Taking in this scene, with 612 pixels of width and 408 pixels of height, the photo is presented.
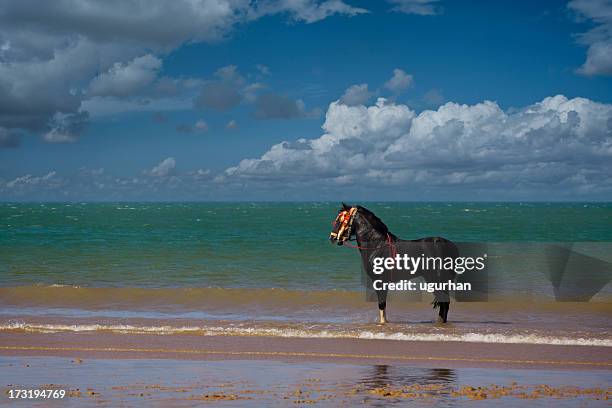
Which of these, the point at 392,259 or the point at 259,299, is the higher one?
the point at 392,259

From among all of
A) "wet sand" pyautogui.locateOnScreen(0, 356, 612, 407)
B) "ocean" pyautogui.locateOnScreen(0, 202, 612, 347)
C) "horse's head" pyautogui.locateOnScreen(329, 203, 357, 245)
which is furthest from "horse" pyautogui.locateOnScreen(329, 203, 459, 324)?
"wet sand" pyautogui.locateOnScreen(0, 356, 612, 407)

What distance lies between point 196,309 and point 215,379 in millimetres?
11360

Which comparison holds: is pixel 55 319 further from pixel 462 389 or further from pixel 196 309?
pixel 462 389

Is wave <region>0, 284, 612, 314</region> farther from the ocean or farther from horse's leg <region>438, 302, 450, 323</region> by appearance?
horse's leg <region>438, 302, 450, 323</region>

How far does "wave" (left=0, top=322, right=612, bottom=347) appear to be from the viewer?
51.2 ft

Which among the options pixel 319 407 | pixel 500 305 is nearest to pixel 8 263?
pixel 500 305

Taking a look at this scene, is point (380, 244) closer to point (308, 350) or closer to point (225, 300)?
point (308, 350)

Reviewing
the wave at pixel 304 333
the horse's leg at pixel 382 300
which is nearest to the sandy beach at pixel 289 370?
the wave at pixel 304 333

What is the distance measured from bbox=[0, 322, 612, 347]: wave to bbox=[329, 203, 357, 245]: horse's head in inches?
87.0

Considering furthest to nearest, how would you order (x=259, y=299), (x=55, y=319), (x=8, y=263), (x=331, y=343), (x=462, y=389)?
(x=8, y=263) → (x=259, y=299) → (x=55, y=319) → (x=331, y=343) → (x=462, y=389)

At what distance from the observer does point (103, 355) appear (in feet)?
42.9

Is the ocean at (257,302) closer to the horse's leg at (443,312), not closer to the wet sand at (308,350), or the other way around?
the horse's leg at (443,312)

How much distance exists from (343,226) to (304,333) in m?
2.71

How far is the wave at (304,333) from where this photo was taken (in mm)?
15602
